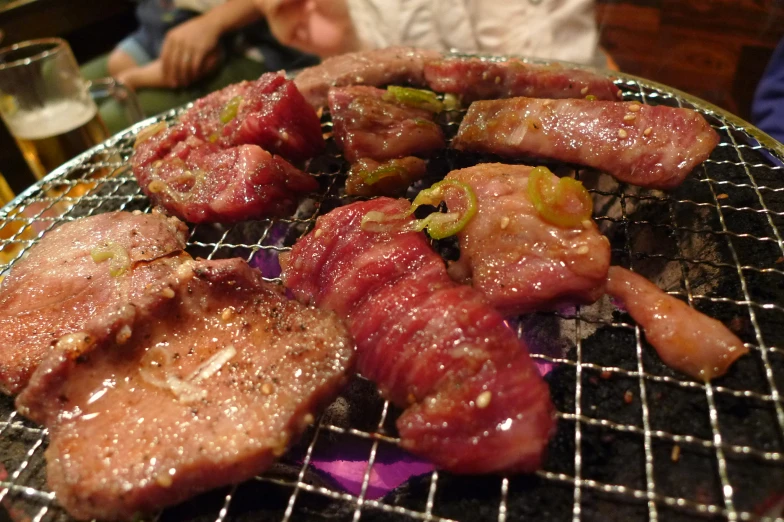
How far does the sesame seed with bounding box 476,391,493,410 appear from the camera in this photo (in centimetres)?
181

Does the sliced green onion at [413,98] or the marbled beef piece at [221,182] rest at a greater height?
the sliced green onion at [413,98]

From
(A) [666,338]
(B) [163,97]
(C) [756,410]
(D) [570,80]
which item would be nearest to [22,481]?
(A) [666,338]

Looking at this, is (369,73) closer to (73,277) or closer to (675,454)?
(73,277)

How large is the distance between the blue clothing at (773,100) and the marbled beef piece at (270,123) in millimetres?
3769

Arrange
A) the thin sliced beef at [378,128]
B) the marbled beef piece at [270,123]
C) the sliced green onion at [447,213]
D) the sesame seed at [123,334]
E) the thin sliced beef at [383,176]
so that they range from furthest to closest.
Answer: the marbled beef piece at [270,123], the thin sliced beef at [378,128], the thin sliced beef at [383,176], the sliced green onion at [447,213], the sesame seed at [123,334]

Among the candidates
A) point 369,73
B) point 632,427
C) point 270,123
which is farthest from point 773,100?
point 270,123

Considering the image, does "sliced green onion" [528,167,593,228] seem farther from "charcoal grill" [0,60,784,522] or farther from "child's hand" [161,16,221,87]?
"child's hand" [161,16,221,87]

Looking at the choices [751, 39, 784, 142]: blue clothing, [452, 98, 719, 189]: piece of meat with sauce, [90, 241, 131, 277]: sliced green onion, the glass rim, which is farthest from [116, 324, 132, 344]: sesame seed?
[751, 39, 784, 142]: blue clothing

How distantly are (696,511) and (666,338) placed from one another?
0.65 m

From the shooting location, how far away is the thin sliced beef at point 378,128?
3.03 m

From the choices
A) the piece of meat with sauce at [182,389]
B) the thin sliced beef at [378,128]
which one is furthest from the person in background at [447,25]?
the piece of meat with sauce at [182,389]

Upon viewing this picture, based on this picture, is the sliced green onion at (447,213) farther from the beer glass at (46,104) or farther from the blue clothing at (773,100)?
the beer glass at (46,104)

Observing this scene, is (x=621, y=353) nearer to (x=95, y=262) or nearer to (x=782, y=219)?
(x=782, y=219)

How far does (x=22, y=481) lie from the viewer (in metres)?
2.08
